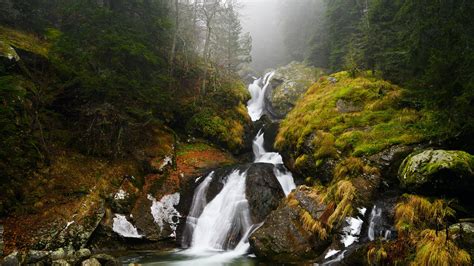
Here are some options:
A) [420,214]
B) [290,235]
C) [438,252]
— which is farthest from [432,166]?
[290,235]

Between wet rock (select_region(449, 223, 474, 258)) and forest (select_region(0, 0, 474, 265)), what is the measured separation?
0.03 meters

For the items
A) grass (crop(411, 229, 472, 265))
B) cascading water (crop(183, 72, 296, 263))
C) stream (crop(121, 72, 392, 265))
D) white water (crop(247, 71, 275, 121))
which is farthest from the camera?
white water (crop(247, 71, 275, 121))

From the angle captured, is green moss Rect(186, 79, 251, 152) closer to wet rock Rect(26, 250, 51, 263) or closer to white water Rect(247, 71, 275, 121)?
white water Rect(247, 71, 275, 121)

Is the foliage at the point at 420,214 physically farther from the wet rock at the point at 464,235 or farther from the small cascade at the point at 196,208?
the small cascade at the point at 196,208

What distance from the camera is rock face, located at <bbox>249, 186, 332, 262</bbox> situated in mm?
9172

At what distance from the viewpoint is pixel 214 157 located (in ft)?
58.6

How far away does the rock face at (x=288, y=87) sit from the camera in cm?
2989

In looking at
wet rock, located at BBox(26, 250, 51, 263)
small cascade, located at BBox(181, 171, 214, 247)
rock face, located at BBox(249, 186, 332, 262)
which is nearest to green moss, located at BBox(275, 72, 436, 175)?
rock face, located at BBox(249, 186, 332, 262)

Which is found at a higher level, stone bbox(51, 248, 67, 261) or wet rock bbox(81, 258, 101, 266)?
stone bbox(51, 248, 67, 261)

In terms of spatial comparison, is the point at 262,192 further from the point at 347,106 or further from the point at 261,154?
the point at 261,154

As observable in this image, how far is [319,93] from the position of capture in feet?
55.1

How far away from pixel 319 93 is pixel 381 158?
301 inches

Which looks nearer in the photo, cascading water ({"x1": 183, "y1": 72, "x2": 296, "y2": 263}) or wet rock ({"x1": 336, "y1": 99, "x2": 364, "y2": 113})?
cascading water ({"x1": 183, "y1": 72, "x2": 296, "y2": 263})

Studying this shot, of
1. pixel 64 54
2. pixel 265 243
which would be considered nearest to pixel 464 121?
pixel 265 243
